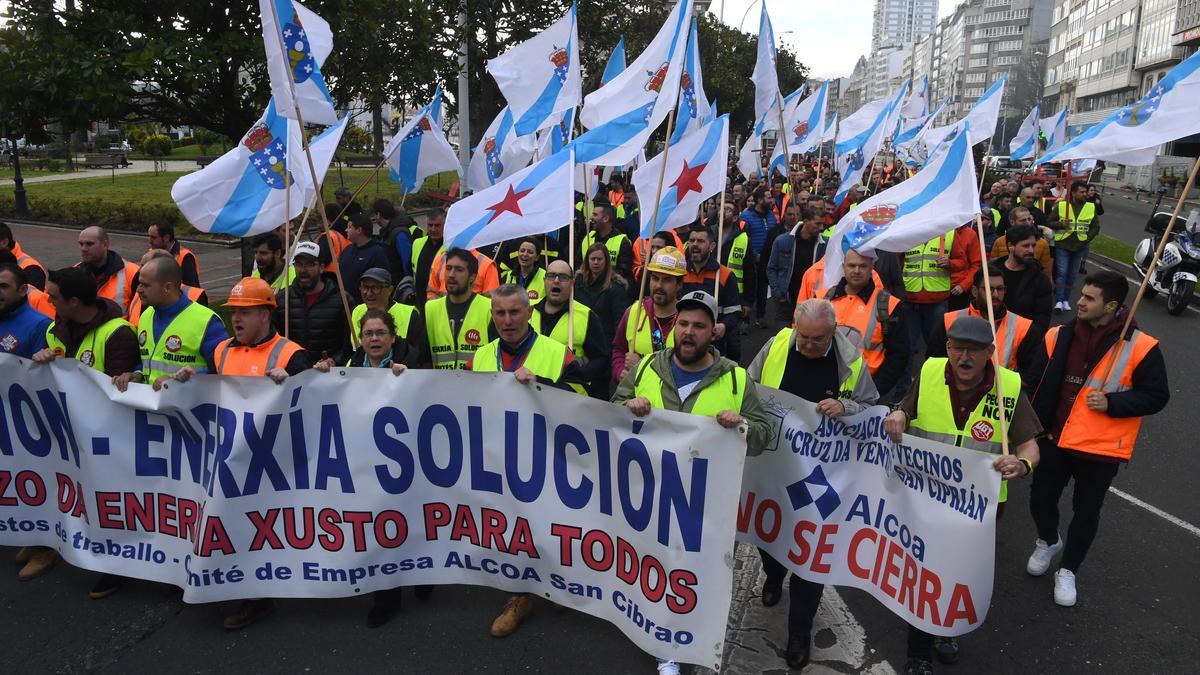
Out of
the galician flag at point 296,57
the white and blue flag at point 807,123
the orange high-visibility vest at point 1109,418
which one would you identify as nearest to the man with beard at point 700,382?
the orange high-visibility vest at point 1109,418

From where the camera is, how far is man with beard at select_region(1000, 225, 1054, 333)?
21.3 feet

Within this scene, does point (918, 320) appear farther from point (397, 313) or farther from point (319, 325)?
point (319, 325)

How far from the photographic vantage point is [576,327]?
17.5 feet

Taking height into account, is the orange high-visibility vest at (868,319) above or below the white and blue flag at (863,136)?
below

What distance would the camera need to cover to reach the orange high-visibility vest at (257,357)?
440cm

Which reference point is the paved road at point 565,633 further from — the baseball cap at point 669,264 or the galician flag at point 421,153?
the galician flag at point 421,153

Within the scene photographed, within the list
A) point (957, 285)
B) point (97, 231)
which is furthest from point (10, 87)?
point (957, 285)

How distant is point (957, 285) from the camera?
809cm

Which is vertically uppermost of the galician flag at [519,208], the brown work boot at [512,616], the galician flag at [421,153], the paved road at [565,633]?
the galician flag at [421,153]

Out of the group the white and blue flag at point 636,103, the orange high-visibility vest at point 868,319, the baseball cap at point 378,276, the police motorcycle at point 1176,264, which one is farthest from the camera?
the police motorcycle at point 1176,264

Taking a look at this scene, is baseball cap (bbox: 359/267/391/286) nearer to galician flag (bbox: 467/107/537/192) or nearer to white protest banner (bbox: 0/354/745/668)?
white protest banner (bbox: 0/354/745/668)

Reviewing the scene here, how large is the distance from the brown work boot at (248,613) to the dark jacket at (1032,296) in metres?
5.56

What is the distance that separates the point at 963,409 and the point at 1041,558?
4.61 feet

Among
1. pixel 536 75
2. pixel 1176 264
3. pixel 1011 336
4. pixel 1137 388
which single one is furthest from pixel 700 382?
pixel 1176 264
